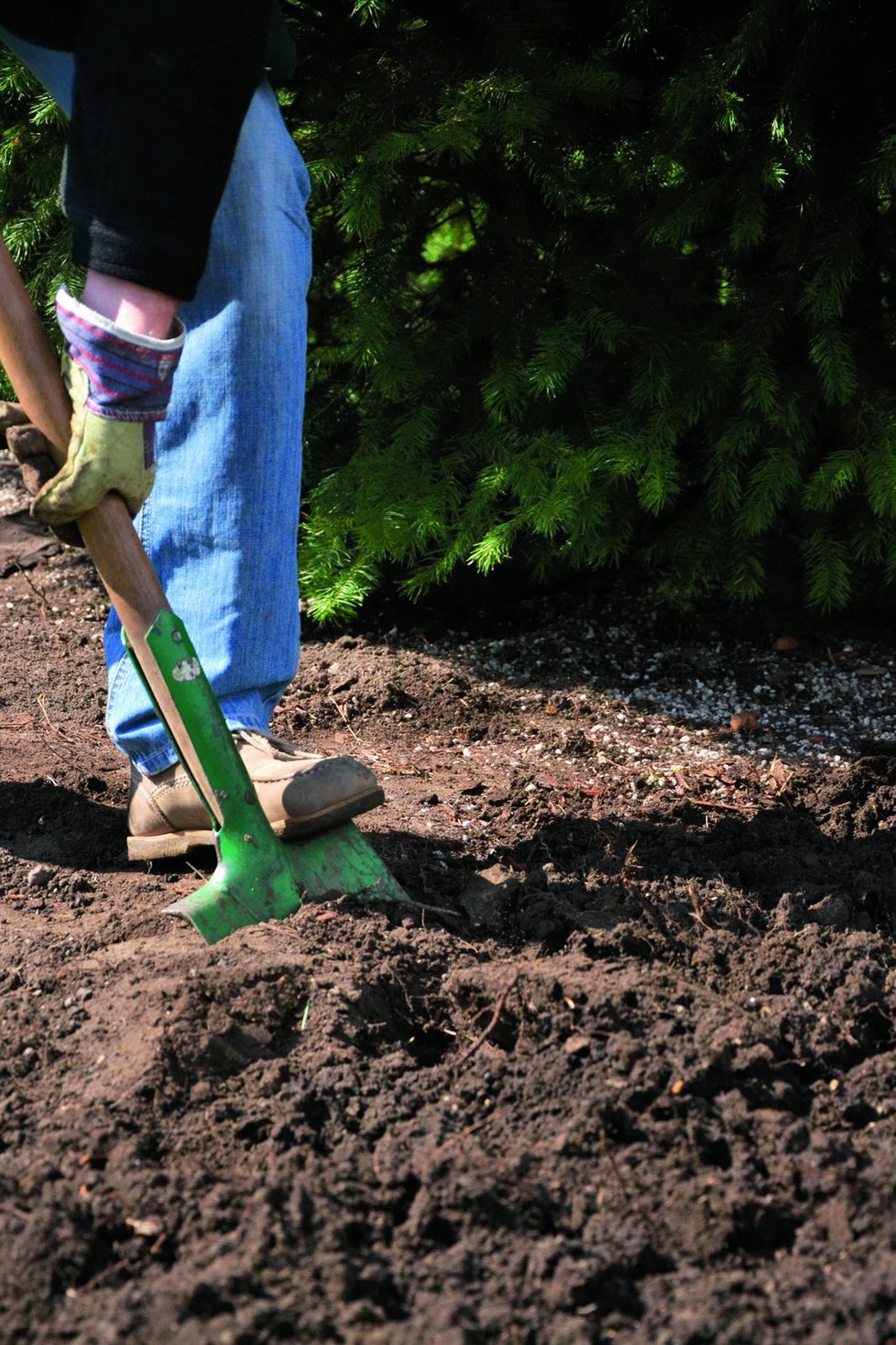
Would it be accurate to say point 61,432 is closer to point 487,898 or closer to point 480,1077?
point 487,898

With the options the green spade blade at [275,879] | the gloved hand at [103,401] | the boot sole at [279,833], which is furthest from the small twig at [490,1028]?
the gloved hand at [103,401]

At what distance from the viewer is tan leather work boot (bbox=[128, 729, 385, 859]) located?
2.23 m

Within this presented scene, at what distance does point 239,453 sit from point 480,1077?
4.22 ft

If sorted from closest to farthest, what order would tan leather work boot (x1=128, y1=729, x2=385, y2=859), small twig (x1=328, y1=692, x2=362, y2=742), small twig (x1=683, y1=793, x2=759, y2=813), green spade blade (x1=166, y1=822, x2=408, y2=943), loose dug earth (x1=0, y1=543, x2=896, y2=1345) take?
loose dug earth (x1=0, y1=543, x2=896, y2=1345) < green spade blade (x1=166, y1=822, x2=408, y2=943) < tan leather work boot (x1=128, y1=729, x2=385, y2=859) < small twig (x1=683, y1=793, x2=759, y2=813) < small twig (x1=328, y1=692, x2=362, y2=742)

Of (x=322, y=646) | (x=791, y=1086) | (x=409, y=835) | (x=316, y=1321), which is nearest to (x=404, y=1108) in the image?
(x=316, y=1321)

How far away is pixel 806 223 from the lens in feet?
10.3

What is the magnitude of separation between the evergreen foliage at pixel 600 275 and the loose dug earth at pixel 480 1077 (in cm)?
76

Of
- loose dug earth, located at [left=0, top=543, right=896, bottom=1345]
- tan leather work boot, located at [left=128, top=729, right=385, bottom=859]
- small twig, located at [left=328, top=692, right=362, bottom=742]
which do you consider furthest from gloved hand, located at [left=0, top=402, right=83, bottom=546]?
small twig, located at [left=328, top=692, right=362, bottom=742]

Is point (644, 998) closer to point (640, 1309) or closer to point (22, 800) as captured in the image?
point (640, 1309)

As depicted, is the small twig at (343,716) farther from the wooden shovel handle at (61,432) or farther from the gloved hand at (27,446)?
the gloved hand at (27,446)

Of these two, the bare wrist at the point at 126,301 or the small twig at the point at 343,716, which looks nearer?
the bare wrist at the point at 126,301

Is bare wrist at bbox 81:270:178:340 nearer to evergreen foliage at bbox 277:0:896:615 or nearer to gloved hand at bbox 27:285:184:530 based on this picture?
gloved hand at bbox 27:285:184:530

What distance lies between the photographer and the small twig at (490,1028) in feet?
5.85

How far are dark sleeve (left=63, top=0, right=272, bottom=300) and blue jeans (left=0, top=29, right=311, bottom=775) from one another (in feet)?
1.14
